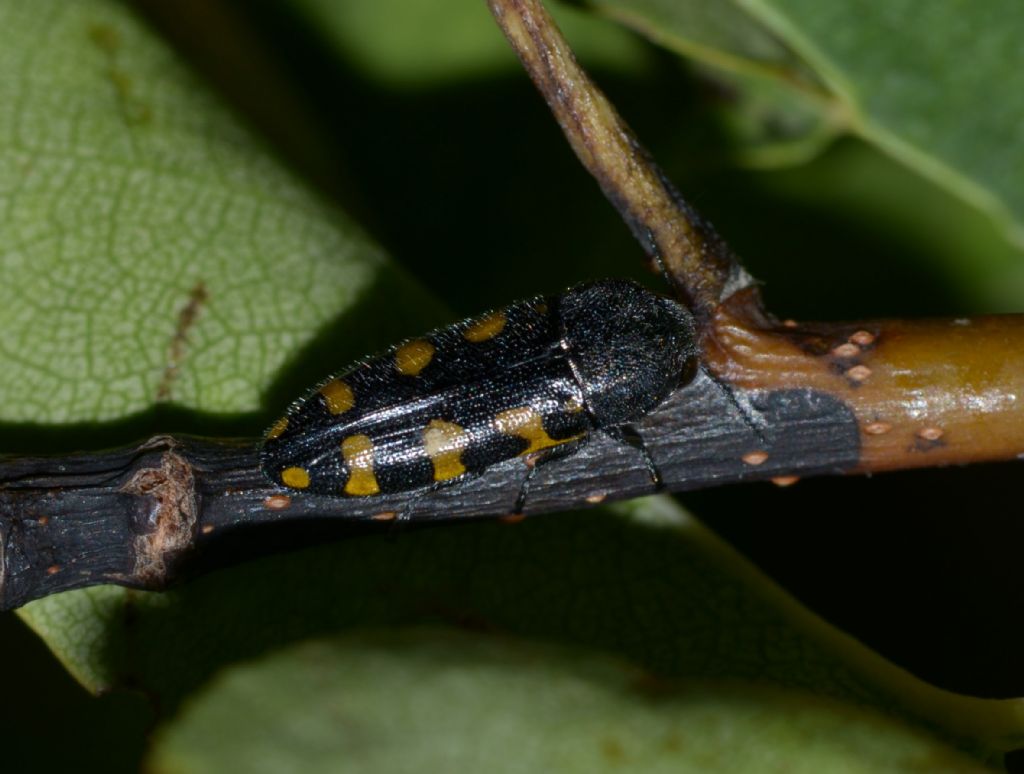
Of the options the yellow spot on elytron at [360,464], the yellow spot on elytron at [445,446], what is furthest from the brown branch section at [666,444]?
the yellow spot on elytron at [445,446]

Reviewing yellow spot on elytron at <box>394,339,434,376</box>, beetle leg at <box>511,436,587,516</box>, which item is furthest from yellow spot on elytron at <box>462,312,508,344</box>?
beetle leg at <box>511,436,587,516</box>

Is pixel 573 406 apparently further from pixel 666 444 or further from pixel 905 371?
pixel 905 371

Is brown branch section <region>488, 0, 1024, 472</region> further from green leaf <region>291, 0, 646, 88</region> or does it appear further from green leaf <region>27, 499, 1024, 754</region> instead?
green leaf <region>291, 0, 646, 88</region>

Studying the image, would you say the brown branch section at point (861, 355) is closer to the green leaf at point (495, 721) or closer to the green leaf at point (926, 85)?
the green leaf at point (926, 85)

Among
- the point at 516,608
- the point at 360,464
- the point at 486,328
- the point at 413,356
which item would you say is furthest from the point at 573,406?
the point at 516,608

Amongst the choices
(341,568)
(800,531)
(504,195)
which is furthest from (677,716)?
(504,195)

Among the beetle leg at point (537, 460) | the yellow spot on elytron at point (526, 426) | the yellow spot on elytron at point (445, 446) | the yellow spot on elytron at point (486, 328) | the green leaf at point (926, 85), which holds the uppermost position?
the green leaf at point (926, 85)

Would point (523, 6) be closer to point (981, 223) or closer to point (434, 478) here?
point (434, 478)
